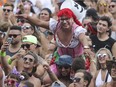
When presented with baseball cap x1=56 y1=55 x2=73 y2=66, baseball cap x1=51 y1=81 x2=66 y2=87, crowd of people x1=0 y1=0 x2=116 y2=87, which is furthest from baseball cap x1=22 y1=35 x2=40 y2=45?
baseball cap x1=51 y1=81 x2=66 y2=87

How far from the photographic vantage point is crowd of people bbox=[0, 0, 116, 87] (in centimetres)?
1091

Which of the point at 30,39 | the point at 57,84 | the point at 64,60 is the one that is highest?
the point at 30,39

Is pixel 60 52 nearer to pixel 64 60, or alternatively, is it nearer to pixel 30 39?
pixel 64 60

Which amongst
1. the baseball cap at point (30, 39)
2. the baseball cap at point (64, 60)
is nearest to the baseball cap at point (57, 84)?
the baseball cap at point (64, 60)

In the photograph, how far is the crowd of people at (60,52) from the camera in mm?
10914

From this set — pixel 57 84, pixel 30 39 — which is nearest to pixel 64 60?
pixel 57 84

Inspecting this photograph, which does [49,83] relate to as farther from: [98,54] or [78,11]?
[78,11]

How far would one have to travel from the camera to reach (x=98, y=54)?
11672mm

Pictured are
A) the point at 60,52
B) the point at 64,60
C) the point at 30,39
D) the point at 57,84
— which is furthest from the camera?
the point at 30,39

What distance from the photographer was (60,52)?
11883 millimetres

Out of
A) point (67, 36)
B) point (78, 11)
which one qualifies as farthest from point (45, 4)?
point (67, 36)

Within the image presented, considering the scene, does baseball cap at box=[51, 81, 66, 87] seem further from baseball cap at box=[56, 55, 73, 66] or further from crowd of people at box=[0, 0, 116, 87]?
baseball cap at box=[56, 55, 73, 66]

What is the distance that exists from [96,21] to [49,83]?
2.84 m

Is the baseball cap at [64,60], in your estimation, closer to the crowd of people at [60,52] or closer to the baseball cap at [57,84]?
the crowd of people at [60,52]
